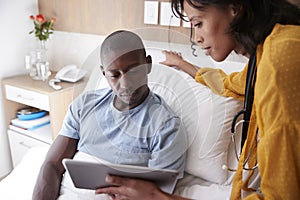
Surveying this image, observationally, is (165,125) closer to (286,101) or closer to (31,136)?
(286,101)

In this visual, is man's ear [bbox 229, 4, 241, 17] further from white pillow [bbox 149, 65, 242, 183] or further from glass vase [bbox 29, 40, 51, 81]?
glass vase [bbox 29, 40, 51, 81]

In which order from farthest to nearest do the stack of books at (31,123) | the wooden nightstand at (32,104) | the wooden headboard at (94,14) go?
the stack of books at (31,123)
the wooden nightstand at (32,104)
the wooden headboard at (94,14)

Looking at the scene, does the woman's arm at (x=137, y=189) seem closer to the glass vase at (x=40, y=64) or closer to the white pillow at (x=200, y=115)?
the white pillow at (x=200, y=115)

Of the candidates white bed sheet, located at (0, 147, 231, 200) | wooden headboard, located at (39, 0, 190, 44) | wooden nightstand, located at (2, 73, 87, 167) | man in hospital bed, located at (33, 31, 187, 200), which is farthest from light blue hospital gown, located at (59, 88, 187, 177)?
wooden nightstand, located at (2, 73, 87, 167)

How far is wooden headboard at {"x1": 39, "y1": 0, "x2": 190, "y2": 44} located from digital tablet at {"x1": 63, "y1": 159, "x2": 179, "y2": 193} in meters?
0.85

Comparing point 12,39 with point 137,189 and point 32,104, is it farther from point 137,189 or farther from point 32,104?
point 137,189

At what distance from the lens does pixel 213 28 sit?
2.75 ft

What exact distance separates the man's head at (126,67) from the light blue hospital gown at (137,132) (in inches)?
1.4

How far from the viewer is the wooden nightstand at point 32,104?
201 cm

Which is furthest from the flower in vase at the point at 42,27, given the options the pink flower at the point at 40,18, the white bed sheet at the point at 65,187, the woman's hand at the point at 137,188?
the woman's hand at the point at 137,188

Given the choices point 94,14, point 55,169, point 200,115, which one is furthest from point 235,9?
point 94,14

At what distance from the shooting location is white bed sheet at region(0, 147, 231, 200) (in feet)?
3.87

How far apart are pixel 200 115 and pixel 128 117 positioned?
0.27 meters

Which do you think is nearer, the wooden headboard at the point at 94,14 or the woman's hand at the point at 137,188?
the woman's hand at the point at 137,188
